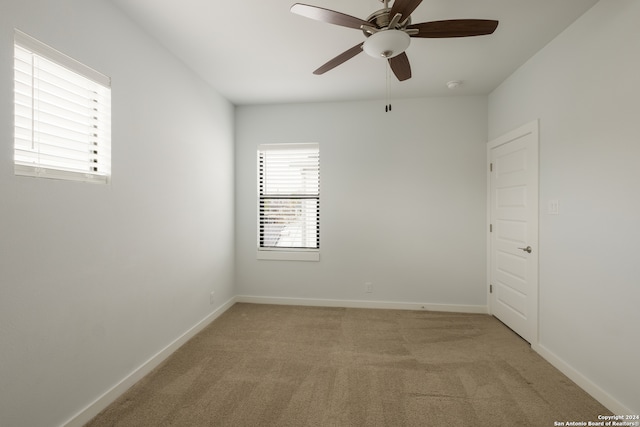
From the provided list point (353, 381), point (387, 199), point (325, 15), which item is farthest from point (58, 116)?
point (387, 199)

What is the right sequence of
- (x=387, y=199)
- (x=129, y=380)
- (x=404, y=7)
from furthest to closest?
(x=387, y=199) → (x=129, y=380) → (x=404, y=7)

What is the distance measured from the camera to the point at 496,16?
2.14 meters

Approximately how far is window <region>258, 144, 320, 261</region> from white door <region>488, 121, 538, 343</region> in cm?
222

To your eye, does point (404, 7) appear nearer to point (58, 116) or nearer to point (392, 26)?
point (392, 26)

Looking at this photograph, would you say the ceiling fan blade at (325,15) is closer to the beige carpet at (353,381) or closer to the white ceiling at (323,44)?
the white ceiling at (323,44)

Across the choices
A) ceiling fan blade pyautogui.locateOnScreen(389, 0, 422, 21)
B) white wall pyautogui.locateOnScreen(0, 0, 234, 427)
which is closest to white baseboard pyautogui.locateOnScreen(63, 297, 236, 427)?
white wall pyautogui.locateOnScreen(0, 0, 234, 427)

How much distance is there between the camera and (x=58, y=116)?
1.68 metres

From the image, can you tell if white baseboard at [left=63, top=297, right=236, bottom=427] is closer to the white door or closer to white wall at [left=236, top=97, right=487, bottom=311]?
white wall at [left=236, top=97, right=487, bottom=311]

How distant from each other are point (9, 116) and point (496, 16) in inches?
122

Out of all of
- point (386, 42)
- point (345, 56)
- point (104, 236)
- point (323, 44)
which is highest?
point (323, 44)

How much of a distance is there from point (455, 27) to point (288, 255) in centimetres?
312

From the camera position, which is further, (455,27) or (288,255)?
(288,255)

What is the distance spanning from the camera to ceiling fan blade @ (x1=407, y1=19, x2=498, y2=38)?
1652 millimetres

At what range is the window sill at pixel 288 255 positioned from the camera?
156 inches
